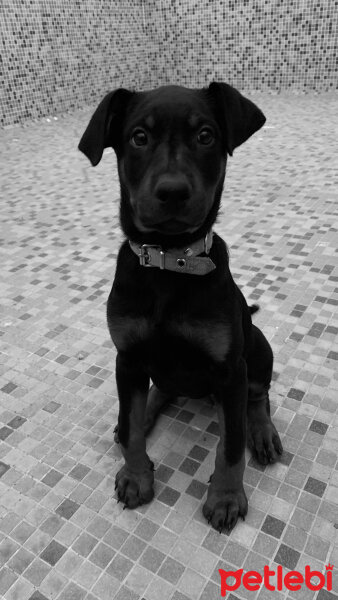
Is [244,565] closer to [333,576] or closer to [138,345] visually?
[333,576]

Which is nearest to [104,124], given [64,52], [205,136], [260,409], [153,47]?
[205,136]

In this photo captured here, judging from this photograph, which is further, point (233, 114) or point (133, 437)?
point (133, 437)

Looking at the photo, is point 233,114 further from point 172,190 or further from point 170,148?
point 172,190

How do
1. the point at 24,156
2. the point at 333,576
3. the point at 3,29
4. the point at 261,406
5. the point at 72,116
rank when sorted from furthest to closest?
the point at 72,116 → the point at 3,29 → the point at 24,156 → the point at 261,406 → the point at 333,576

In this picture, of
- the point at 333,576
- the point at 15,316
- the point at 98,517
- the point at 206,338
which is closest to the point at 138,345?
the point at 206,338

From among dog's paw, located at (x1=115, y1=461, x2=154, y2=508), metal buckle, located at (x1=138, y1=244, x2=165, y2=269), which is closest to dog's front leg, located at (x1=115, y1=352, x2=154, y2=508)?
dog's paw, located at (x1=115, y1=461, x2=154, y2=508)

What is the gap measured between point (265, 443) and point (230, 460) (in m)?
0.23

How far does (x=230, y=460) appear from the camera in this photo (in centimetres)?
128

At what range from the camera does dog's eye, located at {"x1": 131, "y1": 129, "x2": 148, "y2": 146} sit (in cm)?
113

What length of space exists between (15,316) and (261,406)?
4.61ft

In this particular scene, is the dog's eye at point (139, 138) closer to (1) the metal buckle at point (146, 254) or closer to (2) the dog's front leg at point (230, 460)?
(1) the metal buckle at point (146, 254)

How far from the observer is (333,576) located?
1151 millimetres

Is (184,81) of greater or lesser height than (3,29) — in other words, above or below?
below

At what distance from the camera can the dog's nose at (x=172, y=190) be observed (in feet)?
3.24
